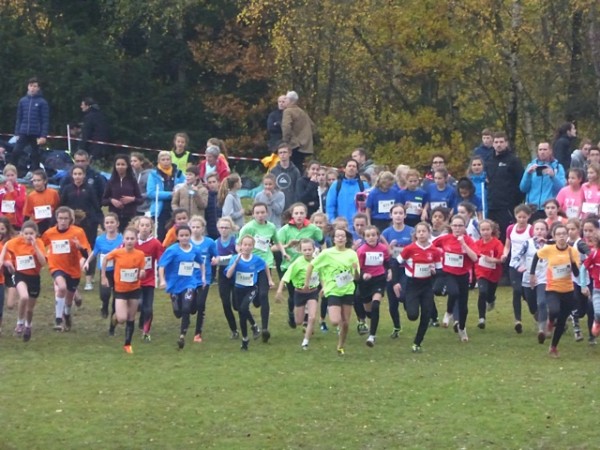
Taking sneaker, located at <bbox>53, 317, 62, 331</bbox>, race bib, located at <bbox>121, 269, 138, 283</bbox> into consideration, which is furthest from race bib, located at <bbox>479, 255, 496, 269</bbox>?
sneaker, located at <bbox>53, 317, 62, 331</bbox>

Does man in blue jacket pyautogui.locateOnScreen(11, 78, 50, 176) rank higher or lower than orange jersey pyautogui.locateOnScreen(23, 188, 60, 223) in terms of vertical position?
higher

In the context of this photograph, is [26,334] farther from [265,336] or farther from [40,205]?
[40,205]

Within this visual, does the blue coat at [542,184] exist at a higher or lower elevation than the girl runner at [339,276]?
higher

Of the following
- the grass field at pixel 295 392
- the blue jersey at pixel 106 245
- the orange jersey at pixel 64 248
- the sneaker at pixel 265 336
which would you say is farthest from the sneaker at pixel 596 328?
the orange jersey at pixel 64 248

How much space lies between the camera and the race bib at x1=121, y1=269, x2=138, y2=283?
60.9ft

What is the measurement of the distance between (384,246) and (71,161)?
15.9 meters

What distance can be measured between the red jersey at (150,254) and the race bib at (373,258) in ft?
8.56

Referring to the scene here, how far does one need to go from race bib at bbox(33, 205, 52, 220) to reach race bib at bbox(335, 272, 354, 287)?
616cm

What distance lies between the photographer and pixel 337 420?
14.7 m

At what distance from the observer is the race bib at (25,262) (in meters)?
19.1

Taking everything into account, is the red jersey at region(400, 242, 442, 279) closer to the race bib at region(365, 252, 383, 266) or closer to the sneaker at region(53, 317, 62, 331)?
the race bib at region(365, 252, 383, 266)

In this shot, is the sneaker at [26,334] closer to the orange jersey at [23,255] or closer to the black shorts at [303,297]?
the orange jersey at [23,255]

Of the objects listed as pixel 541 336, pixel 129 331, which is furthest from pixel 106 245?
pixel 541 336

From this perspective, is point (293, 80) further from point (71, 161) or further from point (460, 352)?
point (460, 352)
